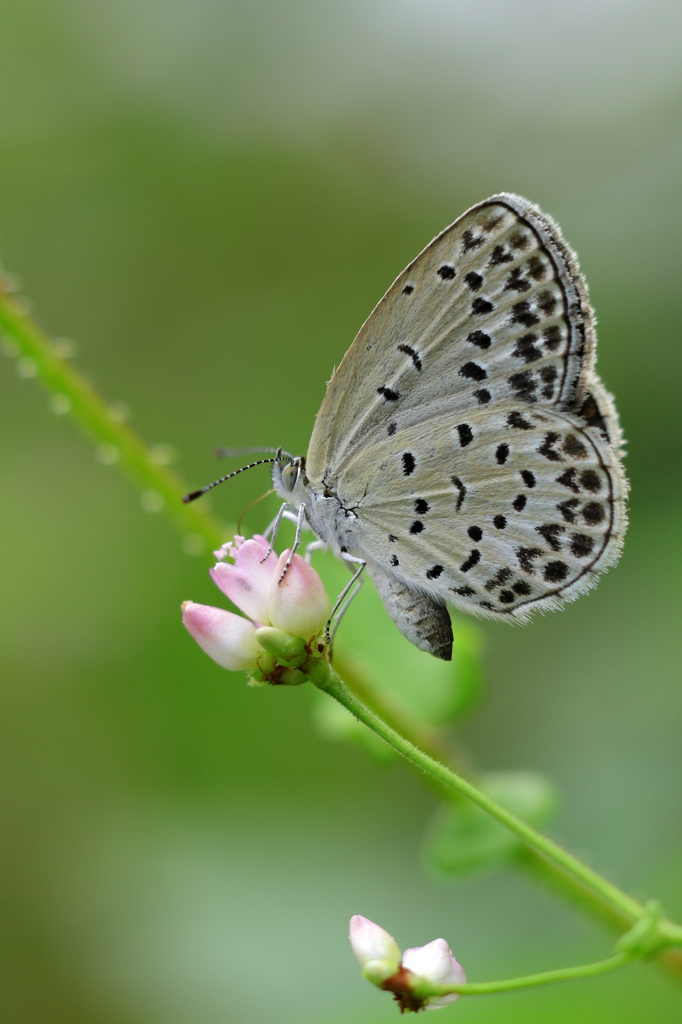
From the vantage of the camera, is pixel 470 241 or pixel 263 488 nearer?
pixel 470 241

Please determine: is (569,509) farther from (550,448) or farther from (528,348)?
(528,348)

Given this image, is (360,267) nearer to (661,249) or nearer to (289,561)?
(661,249)

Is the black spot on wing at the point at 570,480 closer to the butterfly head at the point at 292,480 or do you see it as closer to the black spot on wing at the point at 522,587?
the black spot on wing at the point at 522,587

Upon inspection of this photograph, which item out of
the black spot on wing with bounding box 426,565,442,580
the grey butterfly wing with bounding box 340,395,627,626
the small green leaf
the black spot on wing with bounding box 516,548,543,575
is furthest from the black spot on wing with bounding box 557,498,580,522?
the small green leaf

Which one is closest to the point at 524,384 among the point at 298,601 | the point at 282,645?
the point at 298,601

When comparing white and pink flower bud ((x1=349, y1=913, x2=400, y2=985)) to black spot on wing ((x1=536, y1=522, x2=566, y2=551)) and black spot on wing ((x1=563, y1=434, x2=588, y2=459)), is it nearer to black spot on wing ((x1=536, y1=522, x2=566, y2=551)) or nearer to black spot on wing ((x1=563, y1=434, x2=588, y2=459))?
black spot on wing ((x1=536, y1=522, x2=566, y2=551))

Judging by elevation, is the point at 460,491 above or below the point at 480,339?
below

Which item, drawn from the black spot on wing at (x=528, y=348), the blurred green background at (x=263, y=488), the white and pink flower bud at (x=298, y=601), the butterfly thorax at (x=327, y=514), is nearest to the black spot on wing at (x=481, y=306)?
the black spot on wing at (x=528, y=348)
